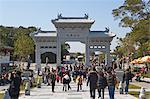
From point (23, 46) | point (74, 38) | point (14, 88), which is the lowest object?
point (14, 88)

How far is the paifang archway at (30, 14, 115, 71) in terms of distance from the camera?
6106 centimetres

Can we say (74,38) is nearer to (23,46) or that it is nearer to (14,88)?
(23,46)

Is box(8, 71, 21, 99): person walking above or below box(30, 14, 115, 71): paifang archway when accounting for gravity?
below

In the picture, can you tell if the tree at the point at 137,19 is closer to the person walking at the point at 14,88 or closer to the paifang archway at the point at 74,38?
the paifang archway at the point at 74,38

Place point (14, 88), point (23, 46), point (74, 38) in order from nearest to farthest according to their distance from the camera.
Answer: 1. point (14, 88)
2. point (74, 38)
3. point (23, 46)

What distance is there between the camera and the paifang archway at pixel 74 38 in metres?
61.1

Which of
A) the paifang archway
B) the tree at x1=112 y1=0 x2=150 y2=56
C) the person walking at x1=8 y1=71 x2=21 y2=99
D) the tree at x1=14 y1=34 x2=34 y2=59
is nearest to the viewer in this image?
the person walking at x1=8 y1=71 x2=21 y2=99

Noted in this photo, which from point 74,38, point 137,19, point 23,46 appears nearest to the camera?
point 137,19

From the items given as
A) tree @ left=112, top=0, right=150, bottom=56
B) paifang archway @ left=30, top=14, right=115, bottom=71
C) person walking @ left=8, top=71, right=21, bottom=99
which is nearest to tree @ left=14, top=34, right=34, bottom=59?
paifang archway @ left=30, top=14, right=115, bottom=71

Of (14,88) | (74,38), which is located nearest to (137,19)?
(74,38)

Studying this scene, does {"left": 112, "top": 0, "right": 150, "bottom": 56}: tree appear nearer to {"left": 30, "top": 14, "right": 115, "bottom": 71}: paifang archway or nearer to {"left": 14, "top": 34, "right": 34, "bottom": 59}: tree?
{"left": 30, "top": 14, "right": 115, "bottom": 71}: paifang archway

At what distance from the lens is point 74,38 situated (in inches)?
2414

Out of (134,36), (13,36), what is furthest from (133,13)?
(13,36)

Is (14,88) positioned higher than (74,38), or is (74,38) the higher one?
(74,38)
